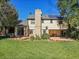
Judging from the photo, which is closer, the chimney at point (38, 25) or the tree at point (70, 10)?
the chimney at point (38, 25)

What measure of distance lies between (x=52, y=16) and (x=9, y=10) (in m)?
17.0

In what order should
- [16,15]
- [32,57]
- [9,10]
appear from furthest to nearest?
[16,15]
[9,10]
[32,57]

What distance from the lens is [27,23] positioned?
67.9 m

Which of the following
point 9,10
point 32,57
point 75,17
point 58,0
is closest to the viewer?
point 32,57

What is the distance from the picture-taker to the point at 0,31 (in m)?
63.9

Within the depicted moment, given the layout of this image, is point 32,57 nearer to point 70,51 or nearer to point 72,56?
point 72,56

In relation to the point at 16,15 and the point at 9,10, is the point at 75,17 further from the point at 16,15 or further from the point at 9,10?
the point at 16,15

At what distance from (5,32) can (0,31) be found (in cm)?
138

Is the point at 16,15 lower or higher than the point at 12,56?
higher

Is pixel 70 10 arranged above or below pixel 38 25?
above

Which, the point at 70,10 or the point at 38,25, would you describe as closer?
the point at 38,25

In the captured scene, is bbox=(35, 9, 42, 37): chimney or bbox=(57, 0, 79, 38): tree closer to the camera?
bbox=(35, 9, 42, 37): chimney

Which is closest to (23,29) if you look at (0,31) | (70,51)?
(0,31)

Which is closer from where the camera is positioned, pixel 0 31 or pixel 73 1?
pixel 73 1
